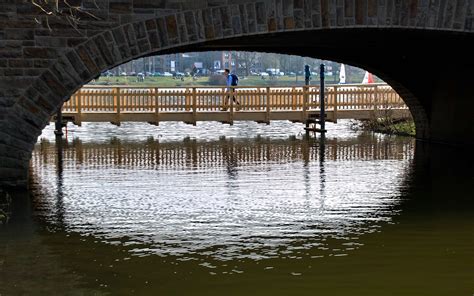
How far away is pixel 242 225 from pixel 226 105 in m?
19.9

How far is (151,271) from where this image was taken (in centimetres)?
1070

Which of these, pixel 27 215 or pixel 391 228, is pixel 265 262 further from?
pixel 27 215

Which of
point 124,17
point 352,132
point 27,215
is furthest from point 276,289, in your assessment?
point 352,132

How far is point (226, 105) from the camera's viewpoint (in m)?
33.2

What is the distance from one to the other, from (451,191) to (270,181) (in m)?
3.68

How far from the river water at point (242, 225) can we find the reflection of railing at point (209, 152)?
0.33 feet

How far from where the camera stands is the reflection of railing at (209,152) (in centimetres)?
2275

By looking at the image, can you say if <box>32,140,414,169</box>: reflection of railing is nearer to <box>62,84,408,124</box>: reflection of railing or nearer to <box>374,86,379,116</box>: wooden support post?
<box>62,84,408,124</box>: reflection of railing

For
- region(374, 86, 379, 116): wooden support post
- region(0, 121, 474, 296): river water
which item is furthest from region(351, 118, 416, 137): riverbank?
region(0, 121, 474, 296): river water

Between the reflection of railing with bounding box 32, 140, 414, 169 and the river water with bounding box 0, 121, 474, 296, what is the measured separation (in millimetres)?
102

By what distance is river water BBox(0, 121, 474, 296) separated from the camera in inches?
404

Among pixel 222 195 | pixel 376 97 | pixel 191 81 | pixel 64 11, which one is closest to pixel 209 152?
pixel 222 195

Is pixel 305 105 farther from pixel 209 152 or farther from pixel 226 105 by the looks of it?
pixel 209 152

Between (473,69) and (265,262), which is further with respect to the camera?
(473,69)
